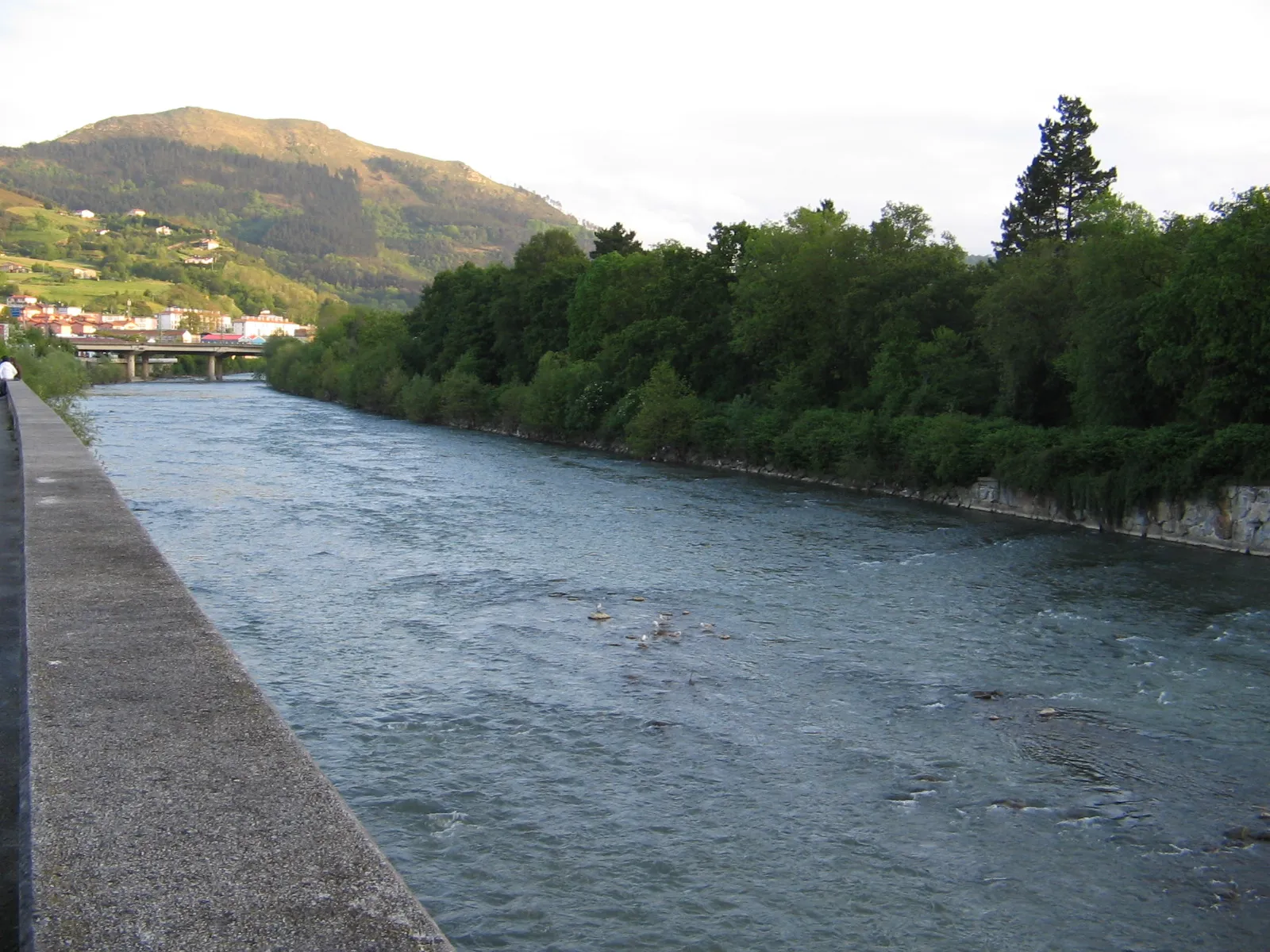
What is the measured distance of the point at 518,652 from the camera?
16.8 m

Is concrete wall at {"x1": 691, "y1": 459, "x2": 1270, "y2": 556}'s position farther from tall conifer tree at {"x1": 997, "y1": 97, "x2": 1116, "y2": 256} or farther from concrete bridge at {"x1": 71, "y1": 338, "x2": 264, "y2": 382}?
concrete bridge at {"x1": 71, "y1": 338, "x2": 264, "y2": 382}

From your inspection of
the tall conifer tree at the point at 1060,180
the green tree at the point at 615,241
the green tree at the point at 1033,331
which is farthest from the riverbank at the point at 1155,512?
the green tree at the point at 615,241

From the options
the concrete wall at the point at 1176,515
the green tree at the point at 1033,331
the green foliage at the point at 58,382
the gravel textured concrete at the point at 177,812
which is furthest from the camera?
the green tree at the point at 1033,331

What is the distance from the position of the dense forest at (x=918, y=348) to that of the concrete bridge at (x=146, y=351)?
66.2 m

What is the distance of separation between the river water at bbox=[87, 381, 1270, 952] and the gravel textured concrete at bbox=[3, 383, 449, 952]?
4.16 m

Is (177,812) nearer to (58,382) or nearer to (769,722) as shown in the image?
(769,722)

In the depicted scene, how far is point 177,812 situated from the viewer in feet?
14.0

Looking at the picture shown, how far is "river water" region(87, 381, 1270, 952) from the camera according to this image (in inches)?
376

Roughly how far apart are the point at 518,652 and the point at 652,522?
14.7 meters

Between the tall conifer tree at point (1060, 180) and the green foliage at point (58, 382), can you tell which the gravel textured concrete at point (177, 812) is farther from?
the tall conifer tree at point (1060, 180)

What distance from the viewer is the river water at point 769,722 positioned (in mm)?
9539

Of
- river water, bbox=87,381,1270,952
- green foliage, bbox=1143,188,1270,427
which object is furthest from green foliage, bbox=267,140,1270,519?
river water, bbox=87,381,1270,952

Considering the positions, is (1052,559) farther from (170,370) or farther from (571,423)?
(170,370)

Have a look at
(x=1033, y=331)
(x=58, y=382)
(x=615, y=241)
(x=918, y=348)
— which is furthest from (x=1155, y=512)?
(x=615, y=241)
